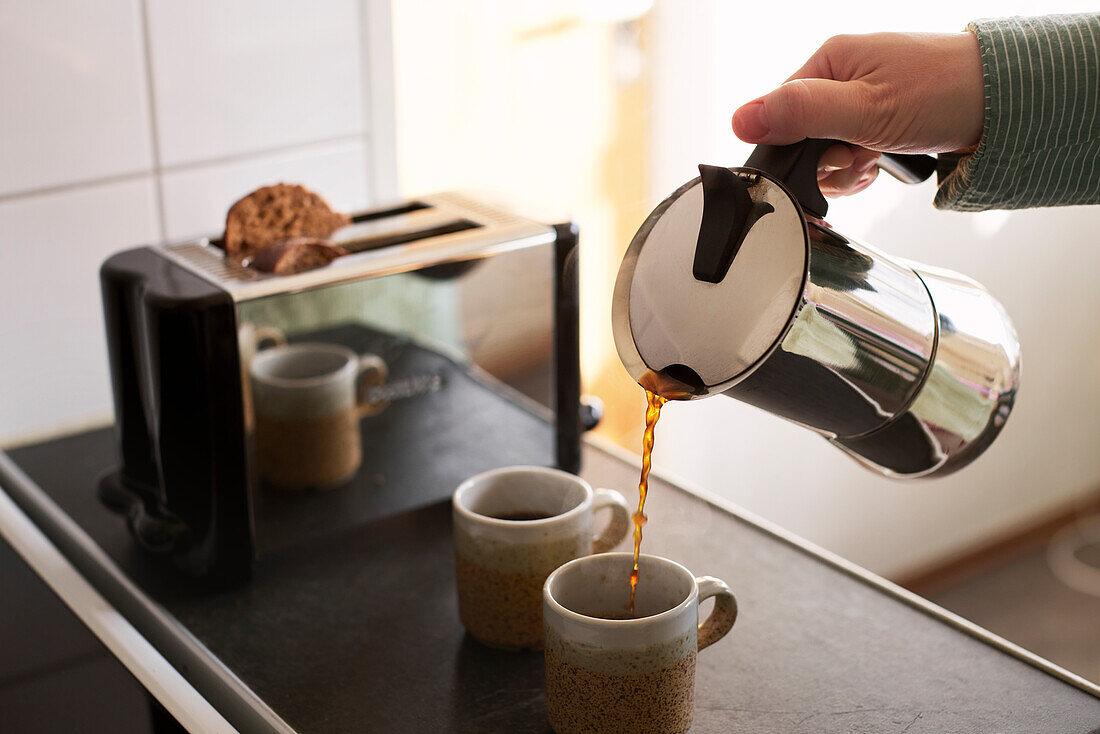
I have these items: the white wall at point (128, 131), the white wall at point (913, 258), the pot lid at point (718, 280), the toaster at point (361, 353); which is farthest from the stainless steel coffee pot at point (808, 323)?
the white wall at point (913, 258)

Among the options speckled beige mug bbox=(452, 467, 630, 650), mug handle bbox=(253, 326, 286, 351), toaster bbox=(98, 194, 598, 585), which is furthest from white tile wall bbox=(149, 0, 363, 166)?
speckled beige mug bbox=(452, 467, 630, 650)

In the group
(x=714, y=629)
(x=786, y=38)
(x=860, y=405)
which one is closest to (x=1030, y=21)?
(x=860, y=405)

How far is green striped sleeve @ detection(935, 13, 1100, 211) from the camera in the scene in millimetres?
610

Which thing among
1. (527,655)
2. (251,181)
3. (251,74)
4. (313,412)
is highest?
(251,74)

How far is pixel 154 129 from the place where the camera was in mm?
1017

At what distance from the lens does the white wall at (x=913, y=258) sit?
1478 millimetres

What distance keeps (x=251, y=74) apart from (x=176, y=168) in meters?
0.11

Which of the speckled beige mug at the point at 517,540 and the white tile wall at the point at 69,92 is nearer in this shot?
the speckled beige mug at the point at 517,540

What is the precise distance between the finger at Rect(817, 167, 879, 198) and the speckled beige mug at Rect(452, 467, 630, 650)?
25 centimetres

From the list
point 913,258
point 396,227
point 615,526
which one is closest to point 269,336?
point 396,227

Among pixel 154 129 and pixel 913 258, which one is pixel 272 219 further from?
pixel 913 258

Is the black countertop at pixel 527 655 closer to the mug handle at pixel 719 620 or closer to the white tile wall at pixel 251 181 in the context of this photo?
the mug handle at pixel 719 620

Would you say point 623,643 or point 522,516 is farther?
point 522,516

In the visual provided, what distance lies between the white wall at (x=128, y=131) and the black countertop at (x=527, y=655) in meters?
0.21
